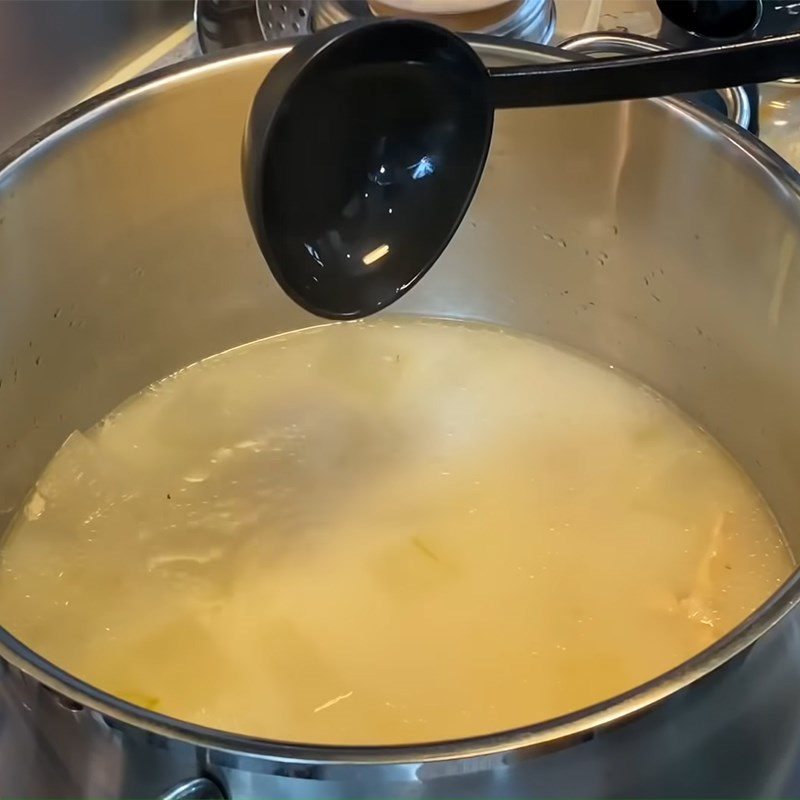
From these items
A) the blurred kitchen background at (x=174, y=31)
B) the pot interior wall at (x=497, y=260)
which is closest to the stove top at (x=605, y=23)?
the blurred kitchen background at (x=174, y=31)

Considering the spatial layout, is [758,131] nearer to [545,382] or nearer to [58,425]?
[545,382]

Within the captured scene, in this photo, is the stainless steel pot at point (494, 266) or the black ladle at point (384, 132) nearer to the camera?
the black ladle at point (384, 132)

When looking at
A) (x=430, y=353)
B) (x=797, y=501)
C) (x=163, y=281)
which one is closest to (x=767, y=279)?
(x=797, y=501)

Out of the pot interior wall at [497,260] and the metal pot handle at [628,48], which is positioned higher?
the metal pot handle at [628,48]

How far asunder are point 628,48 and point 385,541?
1.39 ft

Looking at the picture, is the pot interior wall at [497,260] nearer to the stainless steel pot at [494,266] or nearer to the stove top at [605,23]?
the stainless steel pot at [494,266]

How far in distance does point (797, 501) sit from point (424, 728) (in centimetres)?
31

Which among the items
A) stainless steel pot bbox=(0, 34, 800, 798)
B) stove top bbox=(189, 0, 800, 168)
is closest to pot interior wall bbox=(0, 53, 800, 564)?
stainless steel pot bbox=(0, 34, 800, 798)

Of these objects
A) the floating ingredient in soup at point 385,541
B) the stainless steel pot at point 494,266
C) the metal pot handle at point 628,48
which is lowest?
the floating ingredient in soup at point 385,541

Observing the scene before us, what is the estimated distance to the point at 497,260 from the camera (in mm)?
874

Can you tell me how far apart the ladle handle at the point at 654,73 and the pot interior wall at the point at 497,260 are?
149 mm

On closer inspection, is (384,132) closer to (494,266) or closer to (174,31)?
(494,266)

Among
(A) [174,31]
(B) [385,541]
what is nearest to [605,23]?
(A) [174,31]

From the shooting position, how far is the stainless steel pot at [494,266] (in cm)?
68
